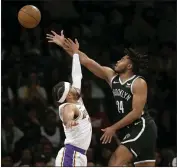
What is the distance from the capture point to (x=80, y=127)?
6.91 m

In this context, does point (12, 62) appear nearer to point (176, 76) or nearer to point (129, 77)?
point (176, 76)

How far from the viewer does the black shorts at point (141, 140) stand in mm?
7230

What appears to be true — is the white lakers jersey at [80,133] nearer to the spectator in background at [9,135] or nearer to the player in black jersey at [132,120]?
the player in black jersey at [132,120]

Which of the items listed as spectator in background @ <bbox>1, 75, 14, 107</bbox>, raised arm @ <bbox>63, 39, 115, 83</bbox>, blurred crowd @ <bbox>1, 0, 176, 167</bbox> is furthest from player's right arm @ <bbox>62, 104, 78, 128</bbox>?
spectator in background @ <bbox>1, 75, 14, 107</bbox>

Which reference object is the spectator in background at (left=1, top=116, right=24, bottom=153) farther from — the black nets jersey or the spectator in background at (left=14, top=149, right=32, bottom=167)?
the black nets jersey

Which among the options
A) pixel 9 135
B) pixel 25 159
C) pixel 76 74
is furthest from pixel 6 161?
pixel 76 74

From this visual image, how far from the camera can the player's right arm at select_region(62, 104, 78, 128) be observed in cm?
632

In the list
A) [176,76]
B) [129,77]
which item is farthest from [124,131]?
[176,76]

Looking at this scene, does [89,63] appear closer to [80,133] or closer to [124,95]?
[124,95]

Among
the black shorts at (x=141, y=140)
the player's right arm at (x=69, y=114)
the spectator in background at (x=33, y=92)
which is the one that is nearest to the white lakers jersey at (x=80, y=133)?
the player's right arm at (x=69, y=114)

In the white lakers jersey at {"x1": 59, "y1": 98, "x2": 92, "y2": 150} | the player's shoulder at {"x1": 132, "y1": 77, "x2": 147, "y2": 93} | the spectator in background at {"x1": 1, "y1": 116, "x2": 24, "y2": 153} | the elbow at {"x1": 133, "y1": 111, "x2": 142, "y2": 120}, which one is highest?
the player's shoulder at {"x1": 132, "y1": 77, "x2": 147, "y2": 93}

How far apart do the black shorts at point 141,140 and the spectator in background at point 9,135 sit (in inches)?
128

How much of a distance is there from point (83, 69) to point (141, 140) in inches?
141

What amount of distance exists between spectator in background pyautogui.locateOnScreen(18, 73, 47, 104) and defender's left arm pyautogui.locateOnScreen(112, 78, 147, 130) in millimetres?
3482
